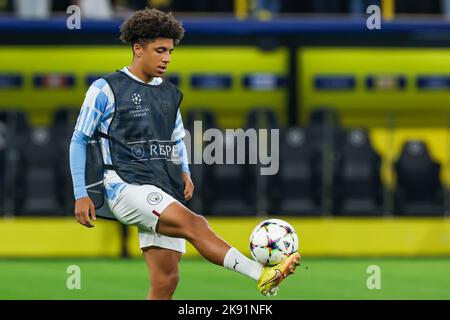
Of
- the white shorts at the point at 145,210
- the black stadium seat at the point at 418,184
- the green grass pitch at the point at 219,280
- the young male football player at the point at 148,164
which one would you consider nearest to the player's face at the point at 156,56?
the young male football player at the point at 148,164

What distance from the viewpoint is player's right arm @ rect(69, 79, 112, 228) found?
9289 mm

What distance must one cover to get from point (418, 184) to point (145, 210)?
10.9 metres

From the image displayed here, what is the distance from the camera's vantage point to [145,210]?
9.25 meters

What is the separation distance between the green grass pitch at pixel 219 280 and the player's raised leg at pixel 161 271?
12.1ft

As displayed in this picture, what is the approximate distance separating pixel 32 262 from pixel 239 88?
484 cm

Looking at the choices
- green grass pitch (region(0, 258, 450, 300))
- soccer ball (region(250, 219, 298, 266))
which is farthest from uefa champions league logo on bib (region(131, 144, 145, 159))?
green grass pitch (region(0, 258, 450, 300))

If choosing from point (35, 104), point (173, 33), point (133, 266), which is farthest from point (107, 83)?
point (35, 104)

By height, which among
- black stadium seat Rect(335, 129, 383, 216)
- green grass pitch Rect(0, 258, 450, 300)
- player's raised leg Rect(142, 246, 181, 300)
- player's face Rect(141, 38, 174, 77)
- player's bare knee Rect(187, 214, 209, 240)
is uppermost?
player's face Rect(141, 38, 174, 77)

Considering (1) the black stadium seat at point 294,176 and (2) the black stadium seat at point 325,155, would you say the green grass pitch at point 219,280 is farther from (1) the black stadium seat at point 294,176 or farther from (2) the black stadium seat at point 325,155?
(2) the black stadium seat at point 325,155

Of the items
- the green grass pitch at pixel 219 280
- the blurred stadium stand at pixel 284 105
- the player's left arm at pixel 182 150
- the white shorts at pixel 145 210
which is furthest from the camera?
the blurred stadium stand at pixel 284 105

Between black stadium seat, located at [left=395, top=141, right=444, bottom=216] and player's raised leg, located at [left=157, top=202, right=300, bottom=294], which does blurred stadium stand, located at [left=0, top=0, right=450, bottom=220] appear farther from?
player's raised leg, located at [left=157, top=202, right=300, bottom=294]

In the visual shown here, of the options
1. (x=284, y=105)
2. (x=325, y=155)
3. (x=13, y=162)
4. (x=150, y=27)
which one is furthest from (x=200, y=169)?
(x=150, y=27)

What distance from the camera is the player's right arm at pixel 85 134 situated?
9289 mm

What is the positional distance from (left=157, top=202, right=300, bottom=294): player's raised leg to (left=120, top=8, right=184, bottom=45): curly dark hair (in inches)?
46.7
